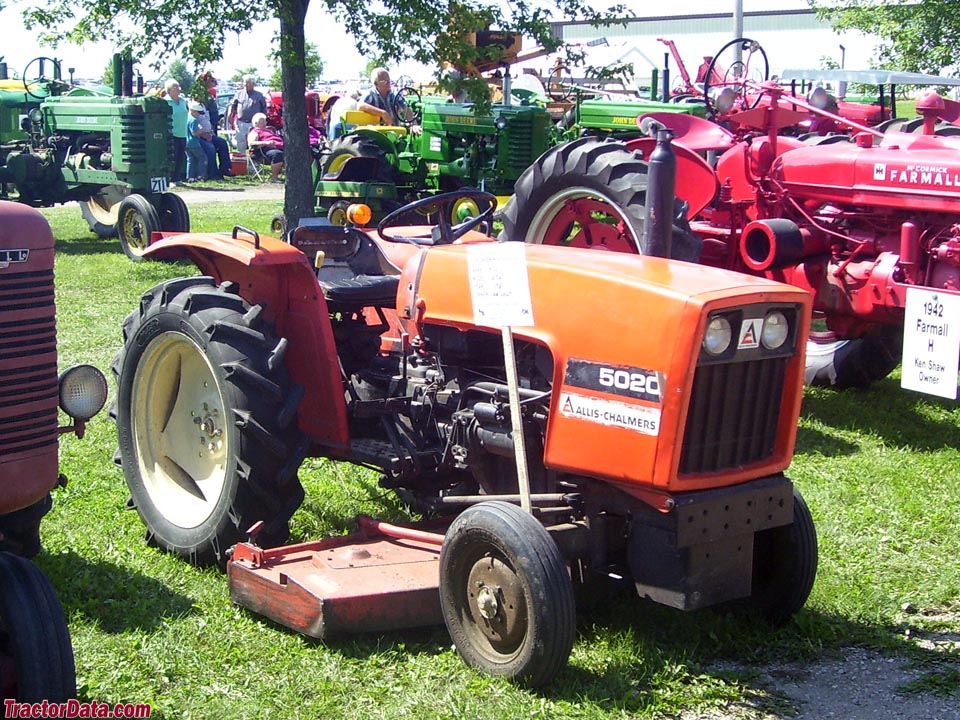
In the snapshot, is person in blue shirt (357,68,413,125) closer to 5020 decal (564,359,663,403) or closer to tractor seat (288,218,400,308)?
tractor seat (288,218,400,308)

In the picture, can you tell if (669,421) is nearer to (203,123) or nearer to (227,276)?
(227,276)

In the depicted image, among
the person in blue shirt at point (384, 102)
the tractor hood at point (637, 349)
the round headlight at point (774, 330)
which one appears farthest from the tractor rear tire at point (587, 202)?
the person in blue shirt at point (384, 102)

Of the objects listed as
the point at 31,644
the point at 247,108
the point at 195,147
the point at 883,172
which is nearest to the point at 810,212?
the point at 883,172

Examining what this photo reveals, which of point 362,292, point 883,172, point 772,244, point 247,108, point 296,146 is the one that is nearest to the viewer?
point 362,292

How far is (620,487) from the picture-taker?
362 cm

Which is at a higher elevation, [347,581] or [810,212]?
[810,212]

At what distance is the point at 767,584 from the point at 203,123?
18555mm

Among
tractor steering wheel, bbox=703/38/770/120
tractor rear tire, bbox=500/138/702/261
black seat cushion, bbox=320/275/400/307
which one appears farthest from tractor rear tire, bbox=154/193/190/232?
black seat cushion, bbox=320/275/400/307

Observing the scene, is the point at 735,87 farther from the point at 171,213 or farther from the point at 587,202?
the point at 171,213

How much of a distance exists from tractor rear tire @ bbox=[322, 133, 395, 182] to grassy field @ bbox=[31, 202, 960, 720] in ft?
26.4

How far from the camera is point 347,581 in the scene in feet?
12.8

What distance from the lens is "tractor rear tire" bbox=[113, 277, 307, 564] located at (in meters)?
4.30

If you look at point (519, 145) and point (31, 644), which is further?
point (519, 145)

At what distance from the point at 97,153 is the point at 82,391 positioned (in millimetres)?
11016
